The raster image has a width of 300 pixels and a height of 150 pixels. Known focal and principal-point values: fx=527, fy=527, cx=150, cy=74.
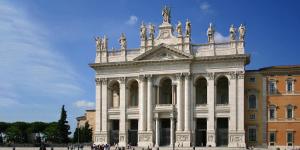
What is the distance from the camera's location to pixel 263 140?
62.9 m

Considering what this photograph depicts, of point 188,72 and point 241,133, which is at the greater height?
point 188,72

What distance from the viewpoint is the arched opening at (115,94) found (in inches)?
2800

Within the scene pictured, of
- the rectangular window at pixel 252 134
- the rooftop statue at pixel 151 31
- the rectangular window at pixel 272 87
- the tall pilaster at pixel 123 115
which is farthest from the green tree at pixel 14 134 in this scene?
the rectangular window at pixel 272 87

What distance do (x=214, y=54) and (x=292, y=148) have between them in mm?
14411

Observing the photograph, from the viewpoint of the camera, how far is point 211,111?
6369 centimetres

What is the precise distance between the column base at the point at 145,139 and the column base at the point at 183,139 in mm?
3603

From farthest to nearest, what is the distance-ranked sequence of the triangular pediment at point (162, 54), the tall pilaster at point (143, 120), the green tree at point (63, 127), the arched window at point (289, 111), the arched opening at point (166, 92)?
the green tree at point (63, 127)
the arched opening at point (166, 92)
the tall pilaster at point (143, 120)
the triangular pediment at point (162, 54)
the arched window at point (289, 111)

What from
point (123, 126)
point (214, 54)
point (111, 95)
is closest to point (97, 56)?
point (111, 95)

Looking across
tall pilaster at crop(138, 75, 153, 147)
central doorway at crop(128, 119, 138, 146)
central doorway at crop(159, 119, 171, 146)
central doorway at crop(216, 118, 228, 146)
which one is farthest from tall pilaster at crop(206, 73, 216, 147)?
central doorway at crop(128, 119, 138, 146)

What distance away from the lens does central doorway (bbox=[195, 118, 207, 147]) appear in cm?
6545

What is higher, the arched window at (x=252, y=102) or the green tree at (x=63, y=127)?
the arched window at (x=252, y=102)

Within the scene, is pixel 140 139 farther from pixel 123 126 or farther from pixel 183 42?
pixel 183 42

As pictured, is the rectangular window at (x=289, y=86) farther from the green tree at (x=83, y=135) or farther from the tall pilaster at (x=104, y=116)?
the green tree at (x=83, y=135)

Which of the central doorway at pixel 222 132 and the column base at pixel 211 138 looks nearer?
the column base at pixel 211 138
